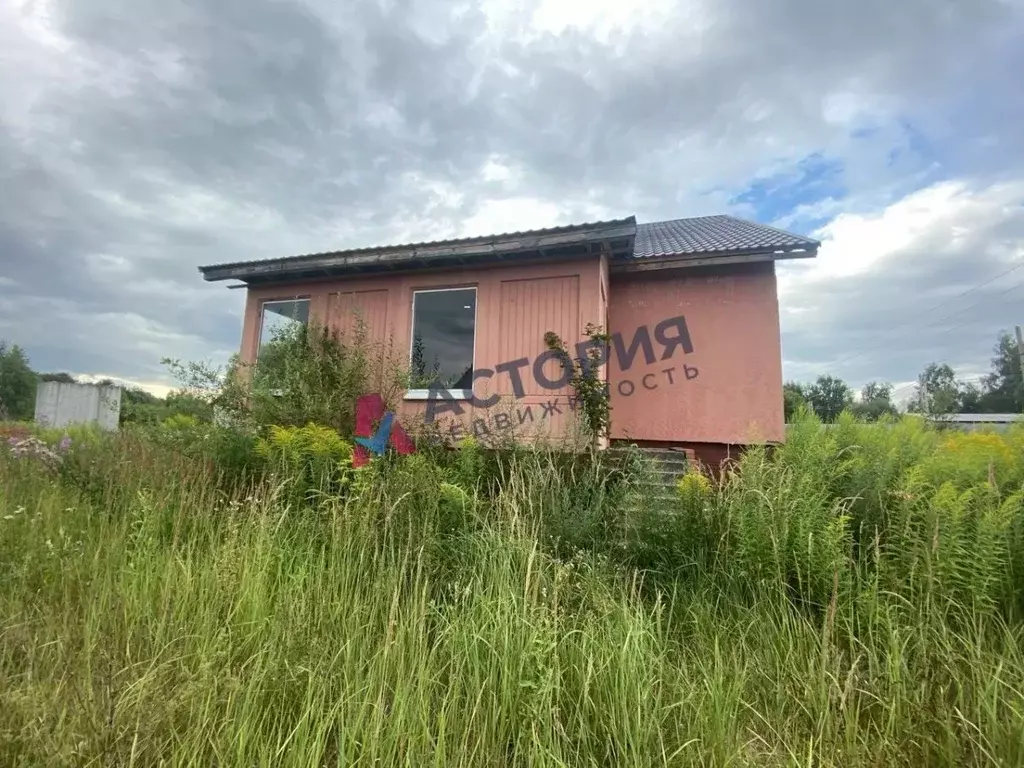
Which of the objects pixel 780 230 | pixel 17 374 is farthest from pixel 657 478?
pixel 17 374

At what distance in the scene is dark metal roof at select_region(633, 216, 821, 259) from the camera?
709cm

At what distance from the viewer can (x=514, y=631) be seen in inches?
87.4

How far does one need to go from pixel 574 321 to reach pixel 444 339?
234 cm

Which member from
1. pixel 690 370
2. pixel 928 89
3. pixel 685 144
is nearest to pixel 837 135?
pixel 928 89

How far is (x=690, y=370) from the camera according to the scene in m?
7.81

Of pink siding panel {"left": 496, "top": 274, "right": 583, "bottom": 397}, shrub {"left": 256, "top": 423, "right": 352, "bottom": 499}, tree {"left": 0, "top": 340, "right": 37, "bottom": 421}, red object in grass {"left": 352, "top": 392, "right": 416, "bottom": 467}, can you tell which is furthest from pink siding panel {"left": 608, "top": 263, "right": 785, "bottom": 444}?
tree {"left": 0, "top": 340, "right": 37, "bottom": 421}

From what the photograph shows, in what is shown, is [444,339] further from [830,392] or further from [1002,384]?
[1002,384]

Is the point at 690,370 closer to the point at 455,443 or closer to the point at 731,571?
the point at 455,443

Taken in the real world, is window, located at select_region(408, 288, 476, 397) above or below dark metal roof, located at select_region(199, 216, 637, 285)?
below

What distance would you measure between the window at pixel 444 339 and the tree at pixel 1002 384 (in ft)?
190

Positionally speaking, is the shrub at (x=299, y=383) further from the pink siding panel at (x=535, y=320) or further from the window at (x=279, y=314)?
the pink siding panel at (x=535, y=320)

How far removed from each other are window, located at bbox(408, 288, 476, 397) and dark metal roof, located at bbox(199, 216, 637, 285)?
2.00 ft

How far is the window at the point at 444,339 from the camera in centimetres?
767
